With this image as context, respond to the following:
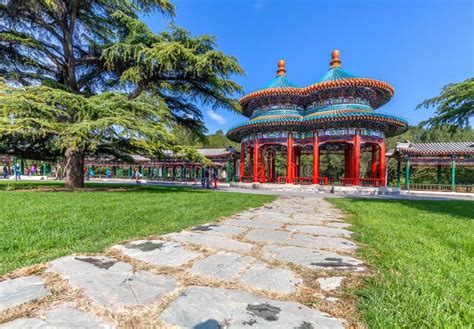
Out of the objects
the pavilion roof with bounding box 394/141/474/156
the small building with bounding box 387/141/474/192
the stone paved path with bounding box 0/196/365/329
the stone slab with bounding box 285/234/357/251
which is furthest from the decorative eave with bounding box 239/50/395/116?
the stone paved path with bounding box 0/196/365/329

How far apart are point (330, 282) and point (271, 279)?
0.44 m

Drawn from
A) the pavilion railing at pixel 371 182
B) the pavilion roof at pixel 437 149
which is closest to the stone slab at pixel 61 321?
the pavilion railing at pixel 371 182

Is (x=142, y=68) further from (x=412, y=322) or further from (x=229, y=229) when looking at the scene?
(x=412, y=322)

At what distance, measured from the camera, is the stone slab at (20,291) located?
1507 mm

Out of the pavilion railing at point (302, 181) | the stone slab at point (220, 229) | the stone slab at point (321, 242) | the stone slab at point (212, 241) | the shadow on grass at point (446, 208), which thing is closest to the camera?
the stone slab at point (212, 241)

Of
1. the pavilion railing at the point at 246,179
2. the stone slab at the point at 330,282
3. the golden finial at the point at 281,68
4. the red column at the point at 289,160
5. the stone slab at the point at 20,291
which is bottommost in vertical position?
the stone slab at the point at 330,282

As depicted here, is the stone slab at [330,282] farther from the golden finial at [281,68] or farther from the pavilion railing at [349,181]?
the golden finial at [281,68]

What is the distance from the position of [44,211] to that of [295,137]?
1573 cm

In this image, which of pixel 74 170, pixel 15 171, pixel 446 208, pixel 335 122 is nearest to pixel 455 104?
pixel 446 208

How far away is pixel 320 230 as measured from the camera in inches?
152

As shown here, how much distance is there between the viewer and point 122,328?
1279 mm

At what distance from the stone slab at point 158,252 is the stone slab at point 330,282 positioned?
1.16m

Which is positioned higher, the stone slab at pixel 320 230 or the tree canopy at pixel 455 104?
the tree canopy at pixel 455 104

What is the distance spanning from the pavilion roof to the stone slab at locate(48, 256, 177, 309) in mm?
21462
